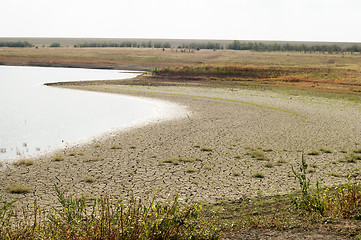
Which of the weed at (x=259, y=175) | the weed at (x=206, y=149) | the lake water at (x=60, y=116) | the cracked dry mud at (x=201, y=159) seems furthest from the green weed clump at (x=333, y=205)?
the lake water at (x=60, y=116)

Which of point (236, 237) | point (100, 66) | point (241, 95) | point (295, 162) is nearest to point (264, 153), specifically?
point (295, 162)

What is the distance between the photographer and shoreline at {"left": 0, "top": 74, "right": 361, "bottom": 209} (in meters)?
11.0

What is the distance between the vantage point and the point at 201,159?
557 inches

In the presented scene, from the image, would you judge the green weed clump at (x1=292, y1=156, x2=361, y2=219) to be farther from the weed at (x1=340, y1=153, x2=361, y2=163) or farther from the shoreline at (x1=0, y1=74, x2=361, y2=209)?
the weed at (x1=340, y1=153, x2=361, y2=163)

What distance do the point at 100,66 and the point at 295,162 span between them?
192 ft

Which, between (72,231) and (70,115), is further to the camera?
(70,115)

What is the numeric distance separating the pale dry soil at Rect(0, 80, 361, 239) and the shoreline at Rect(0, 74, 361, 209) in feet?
0.10

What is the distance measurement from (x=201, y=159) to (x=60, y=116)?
1403 centimetres

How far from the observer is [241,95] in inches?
1318

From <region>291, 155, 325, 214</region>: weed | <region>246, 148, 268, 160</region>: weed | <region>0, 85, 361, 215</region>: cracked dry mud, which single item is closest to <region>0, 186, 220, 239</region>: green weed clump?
<region>0, 85, 361, 215</region>: cracked dry mud

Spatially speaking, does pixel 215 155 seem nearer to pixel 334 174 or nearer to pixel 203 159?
pixel 203 159

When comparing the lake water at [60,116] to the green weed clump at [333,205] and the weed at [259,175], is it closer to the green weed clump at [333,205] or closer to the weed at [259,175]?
the weed at [259,175]

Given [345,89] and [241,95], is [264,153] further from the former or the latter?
[345,89]

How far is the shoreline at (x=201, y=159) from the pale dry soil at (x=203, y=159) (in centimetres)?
3
